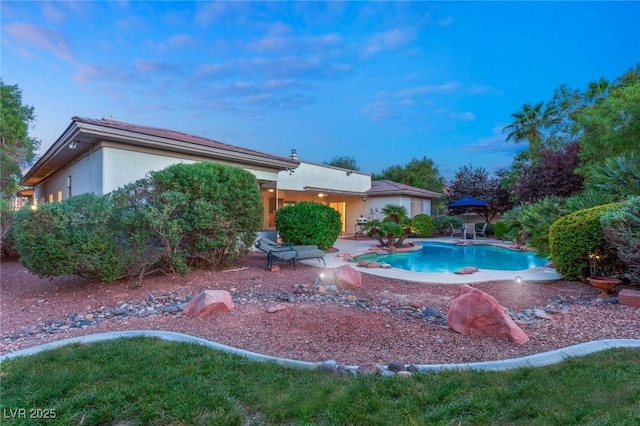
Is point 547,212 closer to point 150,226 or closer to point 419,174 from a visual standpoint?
point 150,226

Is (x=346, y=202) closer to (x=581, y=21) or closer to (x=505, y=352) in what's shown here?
(x=581, y=21)

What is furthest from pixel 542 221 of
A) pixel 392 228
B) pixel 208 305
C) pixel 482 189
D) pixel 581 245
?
pixel 482 189

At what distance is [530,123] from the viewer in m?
28.2

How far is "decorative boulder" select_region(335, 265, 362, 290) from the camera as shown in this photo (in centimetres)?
739

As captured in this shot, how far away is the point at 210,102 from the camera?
16719 mm

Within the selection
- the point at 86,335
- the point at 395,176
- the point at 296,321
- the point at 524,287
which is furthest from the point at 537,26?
the point at 395,176

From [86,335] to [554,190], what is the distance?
65.3ft

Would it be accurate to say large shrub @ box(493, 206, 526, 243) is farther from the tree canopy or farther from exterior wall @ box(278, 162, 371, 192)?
exterior wall @ box(278, 162, 371, 192)

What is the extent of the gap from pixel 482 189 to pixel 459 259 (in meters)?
13.8

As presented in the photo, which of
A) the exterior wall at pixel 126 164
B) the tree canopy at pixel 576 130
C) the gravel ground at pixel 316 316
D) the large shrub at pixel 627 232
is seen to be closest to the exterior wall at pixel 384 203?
the tree canopy at pixel 576 130

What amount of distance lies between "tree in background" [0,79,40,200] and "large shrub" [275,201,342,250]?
1550 cm

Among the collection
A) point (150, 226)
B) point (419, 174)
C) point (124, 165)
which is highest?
point (419, 174)

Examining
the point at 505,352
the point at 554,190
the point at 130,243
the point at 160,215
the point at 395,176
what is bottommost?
the point at 505,352


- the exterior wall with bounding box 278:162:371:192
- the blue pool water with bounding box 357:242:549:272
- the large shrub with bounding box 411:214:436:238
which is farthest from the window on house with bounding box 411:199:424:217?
the blue pool water with bounding box 357:242:549:272
